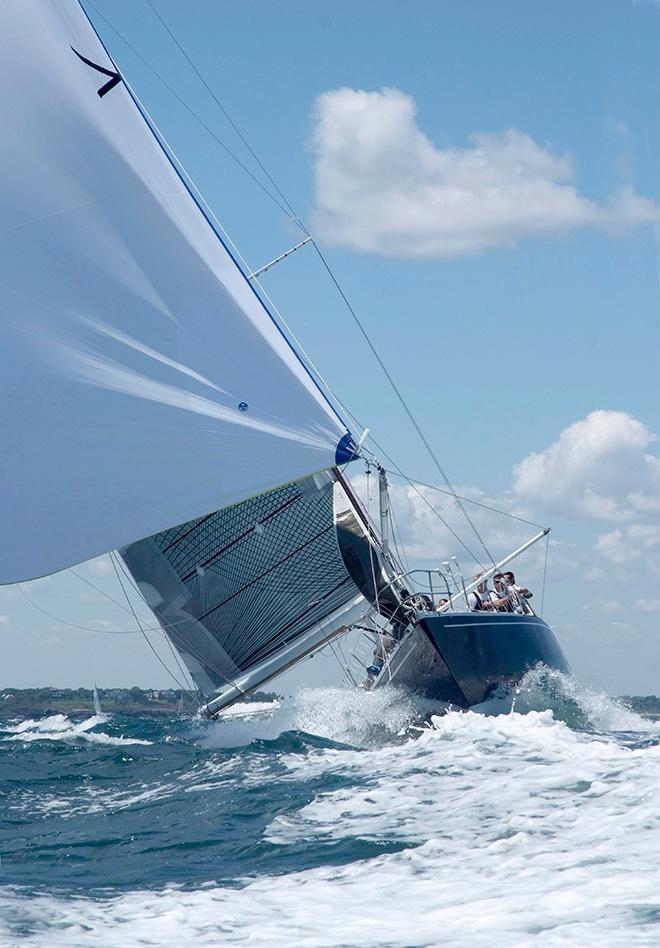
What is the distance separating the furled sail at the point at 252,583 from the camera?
15547 mm

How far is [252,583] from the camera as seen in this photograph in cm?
1592

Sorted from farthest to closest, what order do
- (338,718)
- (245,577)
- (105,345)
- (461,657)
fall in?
(245,577), (338,718), (461,657), (105,345)

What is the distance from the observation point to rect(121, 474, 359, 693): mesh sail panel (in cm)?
1555

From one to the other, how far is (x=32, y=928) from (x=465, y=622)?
339 inches

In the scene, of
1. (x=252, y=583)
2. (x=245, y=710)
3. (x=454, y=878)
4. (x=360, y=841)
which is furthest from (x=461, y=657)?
(x=454, y=878)

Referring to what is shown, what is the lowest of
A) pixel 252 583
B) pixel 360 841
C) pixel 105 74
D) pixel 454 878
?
pixel 454 878

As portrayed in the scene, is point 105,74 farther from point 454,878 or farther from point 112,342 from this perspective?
point 454,878

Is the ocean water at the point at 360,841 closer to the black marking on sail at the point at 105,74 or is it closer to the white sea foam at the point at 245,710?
the white sea foam at the point at 245,710

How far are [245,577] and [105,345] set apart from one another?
217 inches

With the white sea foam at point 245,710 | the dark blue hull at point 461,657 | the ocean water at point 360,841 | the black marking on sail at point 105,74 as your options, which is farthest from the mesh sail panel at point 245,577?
the black marking on sail at point 105,74

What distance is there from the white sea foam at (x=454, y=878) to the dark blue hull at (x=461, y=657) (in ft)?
11.5

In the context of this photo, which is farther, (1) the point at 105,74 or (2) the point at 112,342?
(1) the point at 105,74

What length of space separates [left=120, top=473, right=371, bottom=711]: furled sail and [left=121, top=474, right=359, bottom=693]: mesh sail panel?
0.04 feet

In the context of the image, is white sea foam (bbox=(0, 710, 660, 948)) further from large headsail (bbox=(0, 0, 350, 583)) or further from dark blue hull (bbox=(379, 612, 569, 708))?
dark blue hull (bbox=(379, 612, 569, 708))
